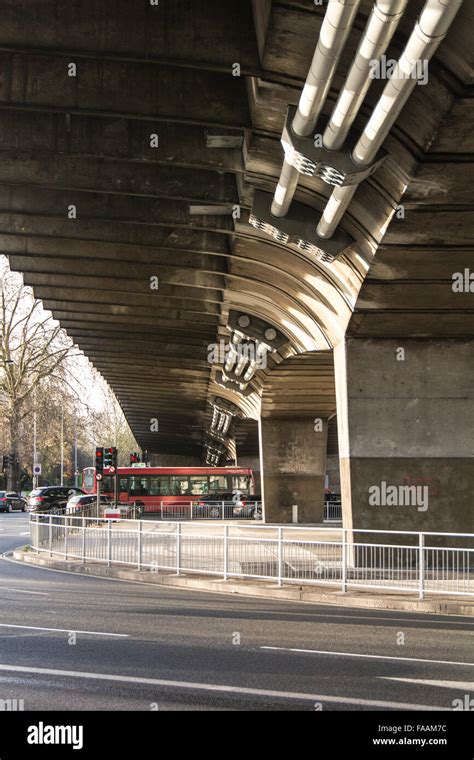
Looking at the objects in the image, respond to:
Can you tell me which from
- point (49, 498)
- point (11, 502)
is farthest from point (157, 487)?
point (11, 502)

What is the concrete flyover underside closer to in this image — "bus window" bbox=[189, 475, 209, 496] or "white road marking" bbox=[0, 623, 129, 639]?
"white road marking" bbox=[0, 623, 129, 639]

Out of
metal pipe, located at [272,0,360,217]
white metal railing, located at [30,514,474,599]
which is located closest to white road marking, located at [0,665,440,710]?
metal pipe, located at [272,0,360,217]

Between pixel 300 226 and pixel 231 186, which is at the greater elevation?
pixel 231 186

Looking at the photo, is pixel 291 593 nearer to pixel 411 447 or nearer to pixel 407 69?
pixel 411 447

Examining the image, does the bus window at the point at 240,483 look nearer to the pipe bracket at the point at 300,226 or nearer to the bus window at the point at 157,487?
the bus window at the point at 157,487

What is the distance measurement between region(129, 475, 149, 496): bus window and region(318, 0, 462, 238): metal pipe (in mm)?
49993

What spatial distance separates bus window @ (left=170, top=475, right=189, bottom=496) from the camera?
64.0 m

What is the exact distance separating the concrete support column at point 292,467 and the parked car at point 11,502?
29.4m

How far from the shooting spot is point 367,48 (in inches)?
406

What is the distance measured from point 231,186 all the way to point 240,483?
154ft

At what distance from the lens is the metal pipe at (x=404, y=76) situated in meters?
9.32

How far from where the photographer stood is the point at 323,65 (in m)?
11.0

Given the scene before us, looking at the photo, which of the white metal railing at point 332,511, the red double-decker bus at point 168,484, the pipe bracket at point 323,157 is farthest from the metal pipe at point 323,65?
the red double-decker bus at point 168,484
